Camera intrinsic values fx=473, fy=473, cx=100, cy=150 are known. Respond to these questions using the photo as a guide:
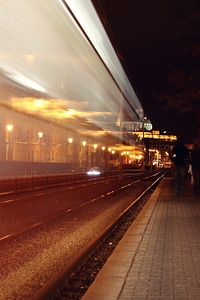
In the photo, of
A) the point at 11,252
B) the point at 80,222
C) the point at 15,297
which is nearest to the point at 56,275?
Answer: the point at 15,297

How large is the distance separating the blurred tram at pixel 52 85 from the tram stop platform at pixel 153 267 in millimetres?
10044

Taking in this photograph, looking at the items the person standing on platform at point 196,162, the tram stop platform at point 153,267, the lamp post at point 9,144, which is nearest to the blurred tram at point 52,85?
the lamp post at point 9,144

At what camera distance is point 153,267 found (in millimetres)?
6293

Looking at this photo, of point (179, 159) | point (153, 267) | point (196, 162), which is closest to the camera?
point (153, 267)

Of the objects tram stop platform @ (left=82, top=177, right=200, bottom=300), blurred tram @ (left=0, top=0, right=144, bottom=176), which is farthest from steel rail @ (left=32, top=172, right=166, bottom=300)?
blurred tram @ (left=0, top=0, right=144, bottom=176)

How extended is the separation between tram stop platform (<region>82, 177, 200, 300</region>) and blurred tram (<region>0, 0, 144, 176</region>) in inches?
395

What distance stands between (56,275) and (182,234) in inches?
156

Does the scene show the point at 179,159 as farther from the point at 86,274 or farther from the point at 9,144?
the point at 9,144

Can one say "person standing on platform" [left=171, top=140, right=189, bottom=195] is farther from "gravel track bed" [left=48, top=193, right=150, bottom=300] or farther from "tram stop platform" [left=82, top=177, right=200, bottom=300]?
"gravel track bed" [left=48, top=193, right=150, bottom=300]

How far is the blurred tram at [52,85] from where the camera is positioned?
18.7m

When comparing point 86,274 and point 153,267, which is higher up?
point 153,267

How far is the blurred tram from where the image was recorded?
18670mm

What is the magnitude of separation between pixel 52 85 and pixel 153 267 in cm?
1903

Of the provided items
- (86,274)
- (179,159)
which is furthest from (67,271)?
(179,159)
